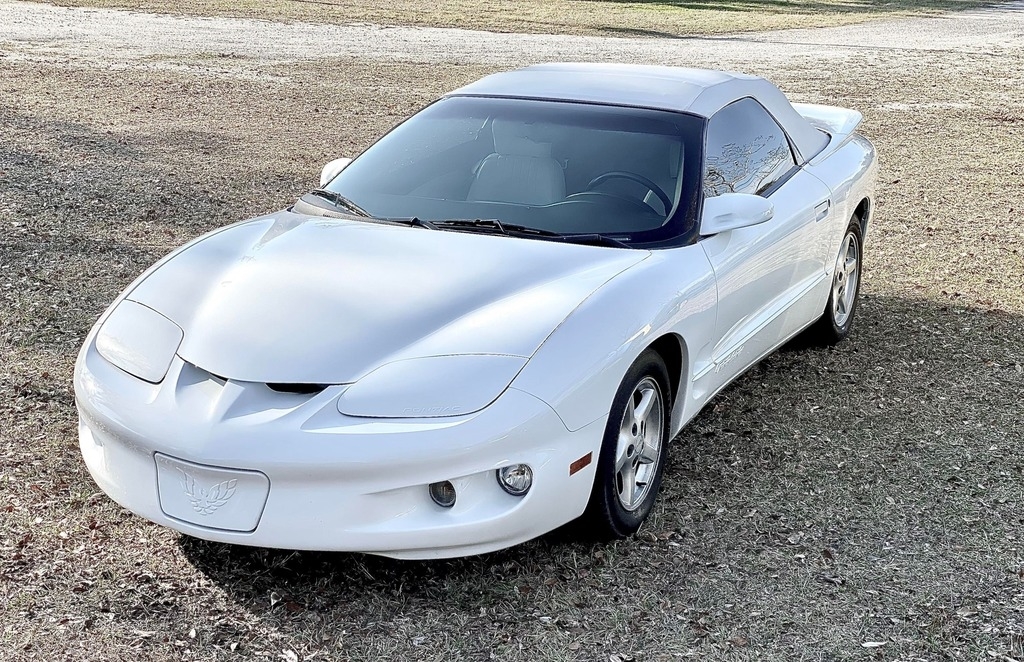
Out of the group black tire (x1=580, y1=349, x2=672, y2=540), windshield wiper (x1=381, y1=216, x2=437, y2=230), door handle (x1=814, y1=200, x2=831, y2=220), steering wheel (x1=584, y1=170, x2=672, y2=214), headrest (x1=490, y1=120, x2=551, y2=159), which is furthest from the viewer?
door handle (x1=814, y1=200, x2=831, y2=220)

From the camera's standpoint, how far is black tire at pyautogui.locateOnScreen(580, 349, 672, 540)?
139 inches

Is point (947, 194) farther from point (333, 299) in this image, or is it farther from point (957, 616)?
point (333, 299)

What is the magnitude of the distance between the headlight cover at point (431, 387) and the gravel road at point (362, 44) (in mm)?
13006

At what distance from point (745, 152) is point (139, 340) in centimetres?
271

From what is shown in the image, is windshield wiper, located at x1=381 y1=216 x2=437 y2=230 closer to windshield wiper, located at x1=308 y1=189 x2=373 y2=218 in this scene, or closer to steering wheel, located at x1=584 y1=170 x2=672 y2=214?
windshield wiper, located at x1=308 y1=189 x2=373 y2=218

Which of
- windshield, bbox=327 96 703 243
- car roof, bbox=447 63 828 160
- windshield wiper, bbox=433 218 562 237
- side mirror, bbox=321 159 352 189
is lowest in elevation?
side mirror, bbox=321 159 352 189

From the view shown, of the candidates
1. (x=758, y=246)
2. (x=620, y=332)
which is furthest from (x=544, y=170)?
(x=620, y=332)

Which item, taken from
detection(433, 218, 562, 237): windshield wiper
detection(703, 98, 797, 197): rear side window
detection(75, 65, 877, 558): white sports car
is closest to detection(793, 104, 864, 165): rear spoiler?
detection(703, 98, 797, 197): rear side window

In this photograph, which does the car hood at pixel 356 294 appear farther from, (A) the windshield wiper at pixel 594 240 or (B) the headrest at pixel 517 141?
(B) the headrest at pixel 517 141

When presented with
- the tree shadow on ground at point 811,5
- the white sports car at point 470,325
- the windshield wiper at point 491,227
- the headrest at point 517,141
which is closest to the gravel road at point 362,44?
the tree shadow on ground at point 811,5

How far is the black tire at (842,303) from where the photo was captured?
226 inches

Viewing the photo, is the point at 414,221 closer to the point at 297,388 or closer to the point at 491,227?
the point at 491,227

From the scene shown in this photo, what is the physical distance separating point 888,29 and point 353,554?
2658 centimetres

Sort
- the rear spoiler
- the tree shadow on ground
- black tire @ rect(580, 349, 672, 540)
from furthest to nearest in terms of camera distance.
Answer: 1. the tree shadow on ground
2. the rear spoiler
3. black tire @ rect(580, 349, 672, 540)
